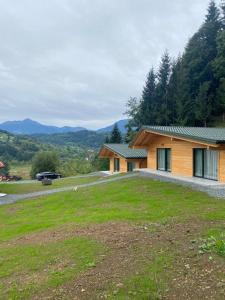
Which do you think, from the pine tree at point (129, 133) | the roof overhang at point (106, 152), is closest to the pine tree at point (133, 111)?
the pine tree at point (129, 133)

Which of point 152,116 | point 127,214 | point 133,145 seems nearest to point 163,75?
point 152,116

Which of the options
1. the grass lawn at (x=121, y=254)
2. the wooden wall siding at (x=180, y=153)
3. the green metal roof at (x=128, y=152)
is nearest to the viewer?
the grass lawn at (x=121, y=254)

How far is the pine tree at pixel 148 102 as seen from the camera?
201ft

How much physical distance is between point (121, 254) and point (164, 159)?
17.7 m

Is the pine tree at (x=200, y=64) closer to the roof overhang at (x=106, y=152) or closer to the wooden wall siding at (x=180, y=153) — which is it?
the roof overhang at (x=106, y=152)

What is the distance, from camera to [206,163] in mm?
19516

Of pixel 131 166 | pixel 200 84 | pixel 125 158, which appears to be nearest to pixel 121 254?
pixel 125 158

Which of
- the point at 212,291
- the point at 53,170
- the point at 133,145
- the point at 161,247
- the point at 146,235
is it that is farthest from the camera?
the point at 53,170

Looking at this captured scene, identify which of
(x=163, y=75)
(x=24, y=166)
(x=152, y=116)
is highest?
(x=163, y=75)

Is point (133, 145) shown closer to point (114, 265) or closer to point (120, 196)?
point (120, 196)

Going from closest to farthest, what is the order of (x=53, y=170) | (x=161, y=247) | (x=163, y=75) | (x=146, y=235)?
(x=161, y=247) < (x=146, y=235) < (x=53, y=170) < (x=163, y=75)

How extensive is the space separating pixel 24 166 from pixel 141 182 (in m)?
91.0

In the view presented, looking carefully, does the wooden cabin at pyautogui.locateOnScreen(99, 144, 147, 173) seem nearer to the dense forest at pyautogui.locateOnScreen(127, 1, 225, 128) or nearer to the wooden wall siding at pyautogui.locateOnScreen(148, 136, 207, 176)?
the wooden wall siding at pyautogui.locateOnScreen(148, 136, 207, 176)

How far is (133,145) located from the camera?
2753 centimetres
